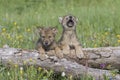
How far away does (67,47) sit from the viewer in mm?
8820

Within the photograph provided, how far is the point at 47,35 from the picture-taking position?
8.57 metres

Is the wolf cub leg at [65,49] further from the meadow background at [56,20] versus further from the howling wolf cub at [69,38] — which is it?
the meadow background at [56,20]

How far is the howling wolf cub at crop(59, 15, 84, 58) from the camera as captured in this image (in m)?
8.75

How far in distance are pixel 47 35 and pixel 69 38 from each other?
1.58 ft

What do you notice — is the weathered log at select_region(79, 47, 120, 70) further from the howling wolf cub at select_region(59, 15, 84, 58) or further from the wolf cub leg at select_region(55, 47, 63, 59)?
the wolf cub leg at select_region(55, 47, 63, 59)

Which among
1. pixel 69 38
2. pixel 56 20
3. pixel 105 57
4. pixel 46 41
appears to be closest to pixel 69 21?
pixel 69 38

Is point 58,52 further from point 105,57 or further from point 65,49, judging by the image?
point 105,57

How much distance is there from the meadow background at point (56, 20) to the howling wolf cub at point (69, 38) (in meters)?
1.16

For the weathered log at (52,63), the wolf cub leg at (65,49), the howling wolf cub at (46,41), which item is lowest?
the weathered log at (52,63)

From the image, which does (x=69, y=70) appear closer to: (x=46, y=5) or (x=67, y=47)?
(x=67, y=47)

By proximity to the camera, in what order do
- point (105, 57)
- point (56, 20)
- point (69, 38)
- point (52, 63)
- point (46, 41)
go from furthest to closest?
point (56, 20) < point (69, 38) < point (105, 57) < point (46, 41) < point (52, 63)

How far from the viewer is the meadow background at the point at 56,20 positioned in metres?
10.8

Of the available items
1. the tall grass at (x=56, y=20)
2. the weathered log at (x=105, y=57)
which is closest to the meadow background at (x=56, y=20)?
the tall grass at (x=56, y=20)

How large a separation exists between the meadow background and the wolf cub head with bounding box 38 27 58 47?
1.31 meters
